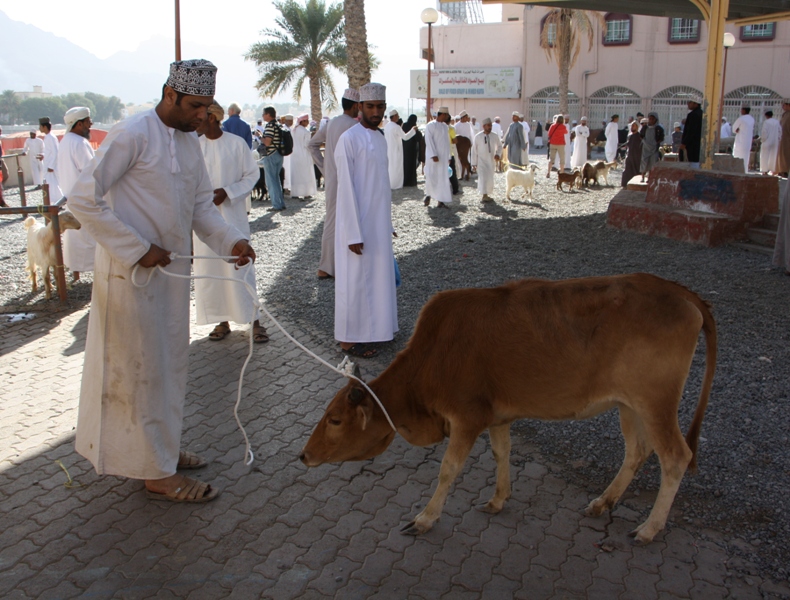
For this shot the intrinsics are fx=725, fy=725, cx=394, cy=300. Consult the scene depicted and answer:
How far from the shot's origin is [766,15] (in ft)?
45.5

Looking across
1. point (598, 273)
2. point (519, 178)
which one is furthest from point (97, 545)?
point (519, 178)

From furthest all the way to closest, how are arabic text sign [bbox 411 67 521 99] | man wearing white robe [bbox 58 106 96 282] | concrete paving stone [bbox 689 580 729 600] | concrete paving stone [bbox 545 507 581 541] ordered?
arabic text sign [bbox 411 67 521 99]
man wearing white robe [bbox 58 106 96 282]
concrete paving stone [bbox 545 507 581 541]
concrete paving stone [bbox 689 580 729 600]

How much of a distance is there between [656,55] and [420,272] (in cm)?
3197

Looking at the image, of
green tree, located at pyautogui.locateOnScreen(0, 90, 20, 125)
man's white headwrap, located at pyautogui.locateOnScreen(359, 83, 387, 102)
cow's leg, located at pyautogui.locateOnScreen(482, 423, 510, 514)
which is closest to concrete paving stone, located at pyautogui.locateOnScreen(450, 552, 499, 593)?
cow's leg, located at pyautogui.locateOnScreen(482, 423, 510, 514)

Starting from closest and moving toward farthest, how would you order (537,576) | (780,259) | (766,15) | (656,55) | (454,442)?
(537,576) < (454,442) < (780,259) < (766,15) < (656,55)

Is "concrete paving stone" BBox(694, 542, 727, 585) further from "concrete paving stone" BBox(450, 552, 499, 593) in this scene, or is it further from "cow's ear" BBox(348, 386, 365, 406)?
"cow's ear" BBox(348, 386, 365, 406)

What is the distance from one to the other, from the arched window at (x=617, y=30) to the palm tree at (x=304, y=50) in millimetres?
14266

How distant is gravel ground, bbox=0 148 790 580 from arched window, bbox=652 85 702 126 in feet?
71.3

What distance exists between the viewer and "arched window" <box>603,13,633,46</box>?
3619 centimetres

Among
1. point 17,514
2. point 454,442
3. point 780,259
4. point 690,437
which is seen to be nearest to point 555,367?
point 454,442

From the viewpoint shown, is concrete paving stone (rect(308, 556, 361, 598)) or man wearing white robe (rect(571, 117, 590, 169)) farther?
man wearing white robe (rect(571, 117, 590, 169))

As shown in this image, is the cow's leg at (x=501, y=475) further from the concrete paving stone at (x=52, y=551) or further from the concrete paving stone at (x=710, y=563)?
the concrete paving stone at (x=52, y=551)

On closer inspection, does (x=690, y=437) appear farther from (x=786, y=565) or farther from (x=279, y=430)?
(x=279, y=430)

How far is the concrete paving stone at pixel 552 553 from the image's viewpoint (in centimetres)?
Result: 324
